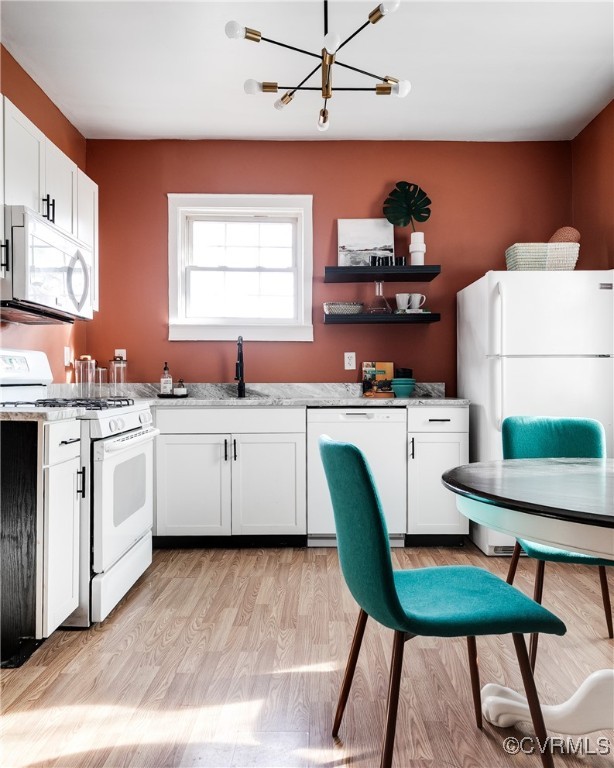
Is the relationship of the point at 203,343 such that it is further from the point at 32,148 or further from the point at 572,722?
the point at 572,722

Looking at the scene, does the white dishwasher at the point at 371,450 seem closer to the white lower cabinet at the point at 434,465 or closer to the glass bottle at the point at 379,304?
the white lower cabinet at the point at 434,465

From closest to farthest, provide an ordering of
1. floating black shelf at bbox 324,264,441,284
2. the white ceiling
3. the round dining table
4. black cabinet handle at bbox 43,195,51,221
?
the round dining table
the white ceiling
black cabinet handle at bbox 43,195,51,221
floating black shelf at bbox 324,264,441,284

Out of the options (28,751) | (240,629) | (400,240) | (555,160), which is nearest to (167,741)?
(28,751)

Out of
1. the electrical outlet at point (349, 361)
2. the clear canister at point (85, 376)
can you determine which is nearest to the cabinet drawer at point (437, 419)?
the electrical outlet at point (349, 361)

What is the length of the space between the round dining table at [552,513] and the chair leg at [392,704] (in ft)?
1.15

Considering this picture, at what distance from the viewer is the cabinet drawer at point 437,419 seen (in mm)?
3420

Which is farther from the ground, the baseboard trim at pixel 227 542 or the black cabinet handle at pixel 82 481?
the black cabinet handle at pixel 82 481

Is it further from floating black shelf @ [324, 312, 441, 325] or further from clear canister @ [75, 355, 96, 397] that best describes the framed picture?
clear canister @ [75, 355, 96, 397]

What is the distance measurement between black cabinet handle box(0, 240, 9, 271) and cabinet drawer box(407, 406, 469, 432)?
227cm

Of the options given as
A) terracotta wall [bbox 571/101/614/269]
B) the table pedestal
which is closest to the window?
terracotta wall [bbox 571/101/614/269]

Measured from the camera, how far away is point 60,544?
210 cm

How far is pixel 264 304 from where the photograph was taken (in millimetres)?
4004

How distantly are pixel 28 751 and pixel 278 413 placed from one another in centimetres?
215

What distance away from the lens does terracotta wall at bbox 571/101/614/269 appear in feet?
11.2
